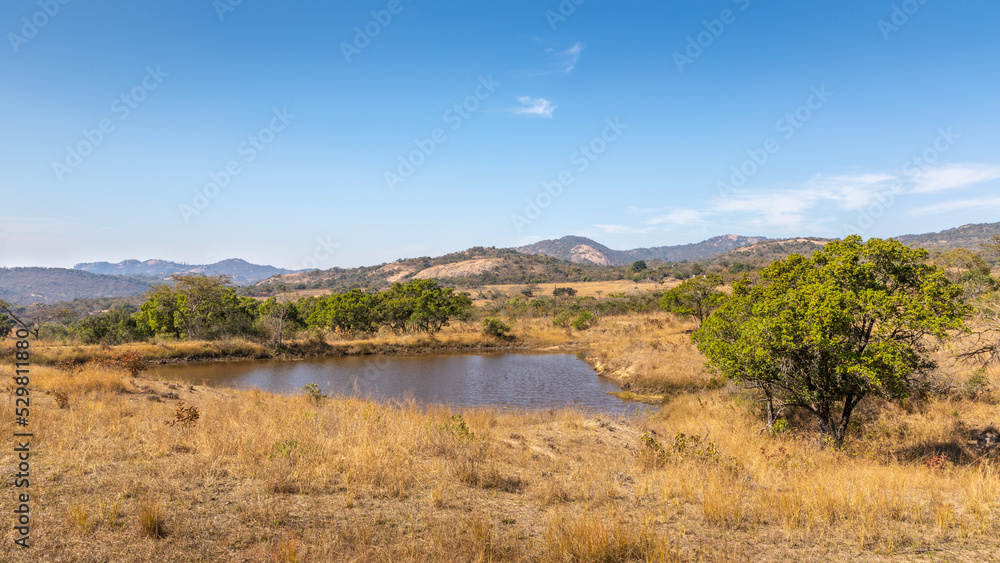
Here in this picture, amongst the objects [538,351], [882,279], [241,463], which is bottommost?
[538,351]

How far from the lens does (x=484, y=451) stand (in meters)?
9.40

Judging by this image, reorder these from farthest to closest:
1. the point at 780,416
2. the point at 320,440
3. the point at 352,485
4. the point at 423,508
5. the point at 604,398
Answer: the point at 604,398 → the point at 780,416 → the point at 320,440 → the point at 352,485 → the point at 423,508

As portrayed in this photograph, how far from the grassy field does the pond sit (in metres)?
12.6

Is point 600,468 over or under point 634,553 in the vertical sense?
under

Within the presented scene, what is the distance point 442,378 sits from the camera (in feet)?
111

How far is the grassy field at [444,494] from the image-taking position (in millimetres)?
4992

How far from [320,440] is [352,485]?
206 centimetres

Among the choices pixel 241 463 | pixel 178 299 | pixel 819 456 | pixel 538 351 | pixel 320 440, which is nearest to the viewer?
pixel 241 463

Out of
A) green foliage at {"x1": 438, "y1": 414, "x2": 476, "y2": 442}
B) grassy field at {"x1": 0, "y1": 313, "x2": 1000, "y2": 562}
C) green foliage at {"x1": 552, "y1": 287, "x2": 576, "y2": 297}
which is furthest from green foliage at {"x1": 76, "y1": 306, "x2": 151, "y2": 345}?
green foliage at {"x1": 552, "y1": 287, "x2": 576, "y2": 297}

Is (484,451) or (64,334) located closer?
(484,451)

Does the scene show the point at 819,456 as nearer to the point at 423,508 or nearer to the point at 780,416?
the point at 780,416

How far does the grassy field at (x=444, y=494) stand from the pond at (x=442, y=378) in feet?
41.4

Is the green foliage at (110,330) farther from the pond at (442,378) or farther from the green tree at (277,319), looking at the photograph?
the pond at (442,378)

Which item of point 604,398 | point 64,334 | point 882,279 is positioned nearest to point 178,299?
point 64,334
